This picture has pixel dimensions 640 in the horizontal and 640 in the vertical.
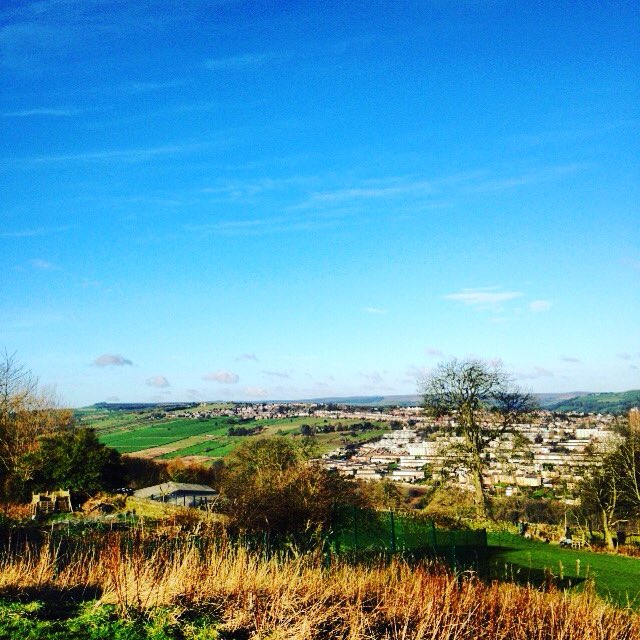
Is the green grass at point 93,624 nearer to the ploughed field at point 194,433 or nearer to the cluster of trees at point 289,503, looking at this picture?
the cluster of trees at point 289,503

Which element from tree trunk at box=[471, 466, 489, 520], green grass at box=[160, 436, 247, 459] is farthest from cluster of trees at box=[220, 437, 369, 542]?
green grass at box=[160, 436, 247, 459]

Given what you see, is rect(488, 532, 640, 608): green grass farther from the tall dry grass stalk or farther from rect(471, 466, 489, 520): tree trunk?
the tall dry grass stalk

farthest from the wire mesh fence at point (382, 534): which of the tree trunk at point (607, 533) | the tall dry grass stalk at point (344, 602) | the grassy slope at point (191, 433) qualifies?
the grassy slope at point (191, 433)

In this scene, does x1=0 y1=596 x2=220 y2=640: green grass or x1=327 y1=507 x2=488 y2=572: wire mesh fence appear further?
x1=327 y1=507 x2=488 y2=572: wire mesh fence

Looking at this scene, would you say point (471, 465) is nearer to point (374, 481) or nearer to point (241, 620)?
point (374, 481)

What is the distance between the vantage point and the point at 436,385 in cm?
2761

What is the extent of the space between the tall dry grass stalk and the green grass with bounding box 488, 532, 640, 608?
7935 mm

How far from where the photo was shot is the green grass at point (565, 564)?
15.6m

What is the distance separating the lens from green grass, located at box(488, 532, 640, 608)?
1555 centimetres

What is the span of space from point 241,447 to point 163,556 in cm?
3329

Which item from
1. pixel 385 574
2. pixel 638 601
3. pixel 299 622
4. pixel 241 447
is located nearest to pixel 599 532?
pixel 638 601

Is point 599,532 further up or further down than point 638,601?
further down

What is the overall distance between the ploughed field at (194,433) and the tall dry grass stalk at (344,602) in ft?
143

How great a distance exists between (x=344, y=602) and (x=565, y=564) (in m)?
15.5
